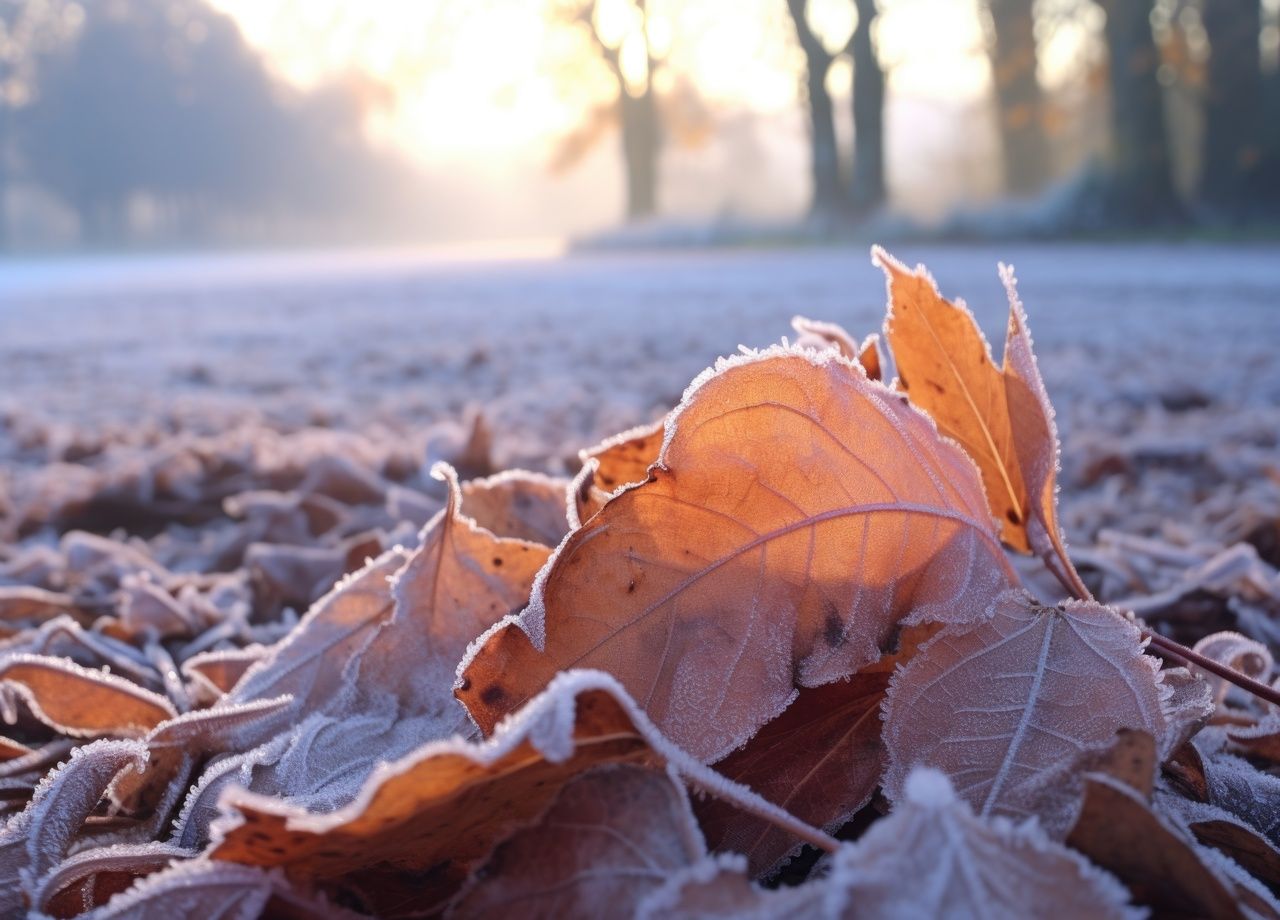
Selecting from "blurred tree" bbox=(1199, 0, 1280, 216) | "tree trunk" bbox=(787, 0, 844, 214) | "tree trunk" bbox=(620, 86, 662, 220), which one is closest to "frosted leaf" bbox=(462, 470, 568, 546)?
"blurred tree" bbox=(1199, 0, 1280, 216)

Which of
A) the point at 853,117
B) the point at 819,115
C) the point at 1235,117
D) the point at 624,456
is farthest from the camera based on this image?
the point at 819,115

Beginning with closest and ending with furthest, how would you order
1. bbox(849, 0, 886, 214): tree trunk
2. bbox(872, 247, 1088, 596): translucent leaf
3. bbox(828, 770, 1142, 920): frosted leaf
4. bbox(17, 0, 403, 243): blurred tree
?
bbox(828, 770, 1142, 920): frosted leaf, bbox(872, 247, 1088, 596): translucent leaf, bbox(849, 0, 886, 214): tree trunk, bbox(17, 0, 403, 243): blurred tree

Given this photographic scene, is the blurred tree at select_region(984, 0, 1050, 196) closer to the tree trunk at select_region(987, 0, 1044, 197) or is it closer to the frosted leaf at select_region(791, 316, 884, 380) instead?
the tree trunk at select_region(987, 0, 1044, 197)

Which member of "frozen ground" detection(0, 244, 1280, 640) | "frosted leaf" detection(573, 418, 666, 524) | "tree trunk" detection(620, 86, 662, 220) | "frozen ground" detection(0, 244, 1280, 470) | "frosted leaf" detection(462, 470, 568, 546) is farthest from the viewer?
"tree trunk" detection(620, 86, 662, 220)

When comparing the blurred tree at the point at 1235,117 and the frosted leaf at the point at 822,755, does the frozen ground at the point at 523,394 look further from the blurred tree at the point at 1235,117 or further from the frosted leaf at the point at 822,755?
the blurred tree at the point at 1235,117

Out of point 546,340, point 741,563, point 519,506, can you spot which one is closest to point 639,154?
point 546,340

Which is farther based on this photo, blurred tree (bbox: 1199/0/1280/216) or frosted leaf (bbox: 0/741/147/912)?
blurred tree (bbox: 1199/0/1280/216)

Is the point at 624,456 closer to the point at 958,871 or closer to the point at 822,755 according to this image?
the point at 822,755
